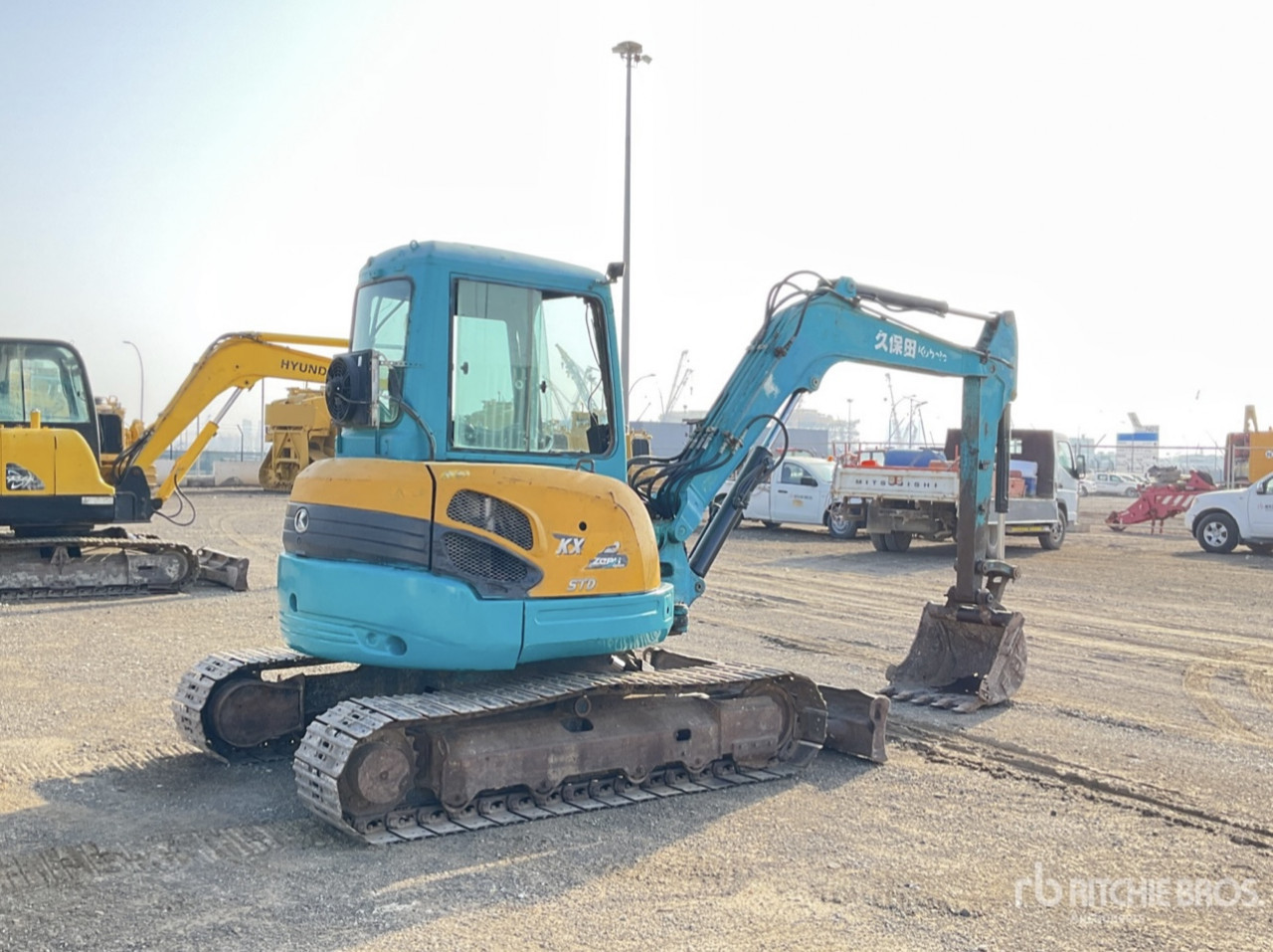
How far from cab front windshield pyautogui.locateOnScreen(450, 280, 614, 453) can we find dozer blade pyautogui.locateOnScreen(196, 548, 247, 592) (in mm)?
10068

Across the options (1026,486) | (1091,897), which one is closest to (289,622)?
(1091,897)

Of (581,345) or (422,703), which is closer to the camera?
(422,703)

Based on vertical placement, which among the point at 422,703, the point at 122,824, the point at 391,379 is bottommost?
the point at 122,824

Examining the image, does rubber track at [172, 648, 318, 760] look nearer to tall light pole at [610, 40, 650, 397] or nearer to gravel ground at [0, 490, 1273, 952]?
gravel ground at [0, 490, 1273, 952]

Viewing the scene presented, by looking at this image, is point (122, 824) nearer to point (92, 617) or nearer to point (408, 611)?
point (408, 611)

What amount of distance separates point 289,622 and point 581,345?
7.55 ft

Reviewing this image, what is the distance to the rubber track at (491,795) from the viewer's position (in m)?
5.83

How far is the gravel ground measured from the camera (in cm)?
486

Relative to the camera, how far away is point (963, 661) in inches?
369

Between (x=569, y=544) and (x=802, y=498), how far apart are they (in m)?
19.6

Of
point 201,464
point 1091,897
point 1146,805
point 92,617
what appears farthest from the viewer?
point 201,464

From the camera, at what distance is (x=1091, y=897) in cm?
526

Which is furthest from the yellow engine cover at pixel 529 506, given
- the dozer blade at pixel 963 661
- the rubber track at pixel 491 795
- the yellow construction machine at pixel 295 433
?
the yellow construction machine at pixel 295 433

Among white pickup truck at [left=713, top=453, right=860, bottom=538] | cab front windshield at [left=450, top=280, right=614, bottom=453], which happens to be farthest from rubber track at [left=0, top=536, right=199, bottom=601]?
white pickup truck at [left=713, top=453, right=860, bottom=538]
